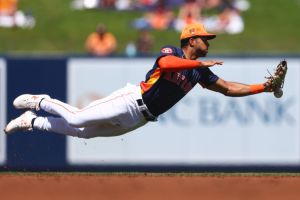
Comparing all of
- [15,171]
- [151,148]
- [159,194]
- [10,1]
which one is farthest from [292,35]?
[159,194]

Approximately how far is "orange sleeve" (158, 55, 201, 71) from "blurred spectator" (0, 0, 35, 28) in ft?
40.4

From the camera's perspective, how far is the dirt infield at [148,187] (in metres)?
9.68

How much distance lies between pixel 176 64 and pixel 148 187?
6.43 feet

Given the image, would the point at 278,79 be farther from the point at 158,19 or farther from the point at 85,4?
the point at 85,4

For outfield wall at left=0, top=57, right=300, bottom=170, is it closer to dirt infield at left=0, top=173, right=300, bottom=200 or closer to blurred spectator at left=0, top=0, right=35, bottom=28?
dirt infield at left=0, top=173, right=300, bottom=200

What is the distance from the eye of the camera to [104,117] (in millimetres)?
9461

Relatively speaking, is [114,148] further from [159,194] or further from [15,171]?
[159,194]

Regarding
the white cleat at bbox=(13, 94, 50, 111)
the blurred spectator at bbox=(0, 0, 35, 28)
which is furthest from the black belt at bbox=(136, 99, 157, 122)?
the blurred spectator at bbox=(0, 0, 35, 28)

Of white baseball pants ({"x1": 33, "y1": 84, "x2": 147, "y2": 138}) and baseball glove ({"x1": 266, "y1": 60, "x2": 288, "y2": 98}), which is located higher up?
baseball glove ({"x1": 266, "y1": 60, "x2": 288, "y2": 98})

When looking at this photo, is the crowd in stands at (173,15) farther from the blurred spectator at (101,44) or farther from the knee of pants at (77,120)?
the knee of pants at (77,120)

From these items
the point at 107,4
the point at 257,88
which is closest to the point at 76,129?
the point at 257,88

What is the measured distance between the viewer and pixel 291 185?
1039 cm

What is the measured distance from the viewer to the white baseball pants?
9.46 metres

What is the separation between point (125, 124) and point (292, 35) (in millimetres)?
12260
